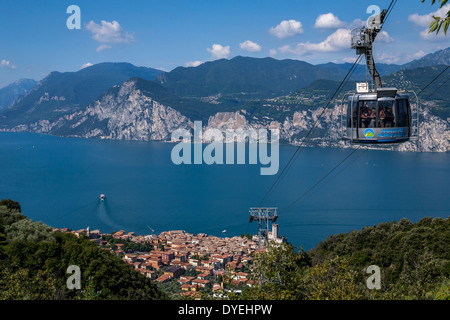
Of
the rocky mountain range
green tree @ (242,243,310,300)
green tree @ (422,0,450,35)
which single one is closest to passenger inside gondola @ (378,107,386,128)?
green tree @ (242,243,310,300)

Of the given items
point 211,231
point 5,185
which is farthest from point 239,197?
point 5,185

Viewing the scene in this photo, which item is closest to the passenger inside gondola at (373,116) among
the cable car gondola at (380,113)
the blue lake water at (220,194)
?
the cable car gondola at (380,113)

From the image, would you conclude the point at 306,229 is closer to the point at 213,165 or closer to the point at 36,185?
the point at 36,185

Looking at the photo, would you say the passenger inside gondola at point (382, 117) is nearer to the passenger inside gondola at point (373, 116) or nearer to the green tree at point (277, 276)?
the passenger inside gondola at point (373, 116)

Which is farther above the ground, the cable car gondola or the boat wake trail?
the cable car gondola

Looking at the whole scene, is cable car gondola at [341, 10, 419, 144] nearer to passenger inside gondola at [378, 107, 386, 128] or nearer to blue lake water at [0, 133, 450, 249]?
passenger inside gondola at [378, 107, 386, 128]
